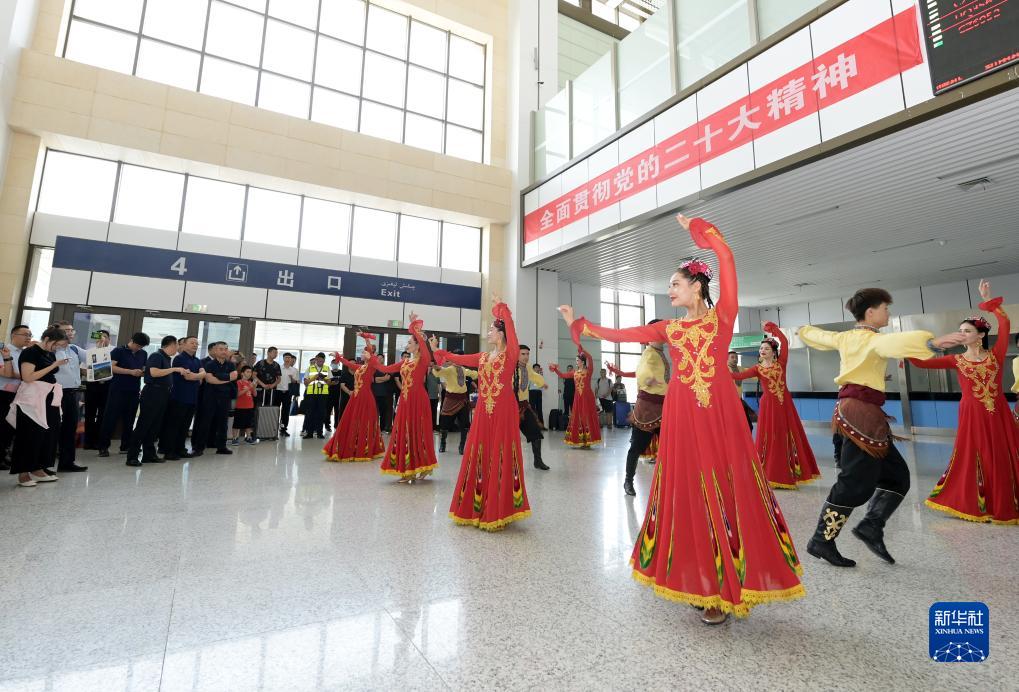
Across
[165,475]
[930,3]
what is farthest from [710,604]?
[930,3]

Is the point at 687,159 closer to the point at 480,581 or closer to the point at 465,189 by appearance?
the point at 465,189

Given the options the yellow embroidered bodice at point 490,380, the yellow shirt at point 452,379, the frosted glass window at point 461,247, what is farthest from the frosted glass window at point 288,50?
the yellow embroidered bodice at point 490,380

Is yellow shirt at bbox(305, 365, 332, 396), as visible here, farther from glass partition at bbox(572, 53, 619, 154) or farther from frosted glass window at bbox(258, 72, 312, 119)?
glass partition at bbox(572, 53, 619, 154)

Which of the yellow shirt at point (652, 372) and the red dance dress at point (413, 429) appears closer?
the yellow shirt at point (652, 372)

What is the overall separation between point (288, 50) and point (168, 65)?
2345mm

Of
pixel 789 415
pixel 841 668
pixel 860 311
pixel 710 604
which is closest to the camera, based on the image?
pixel 841 668

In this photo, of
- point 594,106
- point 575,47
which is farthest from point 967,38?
point 575,47

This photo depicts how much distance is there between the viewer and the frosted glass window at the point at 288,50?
32.6 feet

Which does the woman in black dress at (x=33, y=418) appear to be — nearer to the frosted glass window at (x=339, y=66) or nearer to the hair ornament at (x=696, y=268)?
the hair ornament at (x=696, y=268)

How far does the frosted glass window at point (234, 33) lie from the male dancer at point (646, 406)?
10.5m

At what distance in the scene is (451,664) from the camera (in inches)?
60.7

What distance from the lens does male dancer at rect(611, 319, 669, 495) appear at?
4.20 m

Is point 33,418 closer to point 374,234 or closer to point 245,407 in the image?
point 245,407

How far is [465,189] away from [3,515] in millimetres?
9577
